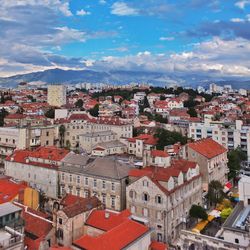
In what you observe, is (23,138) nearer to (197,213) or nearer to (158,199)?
(158,199)

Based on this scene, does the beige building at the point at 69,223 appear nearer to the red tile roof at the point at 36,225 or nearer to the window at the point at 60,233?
the window at the point at 60,233

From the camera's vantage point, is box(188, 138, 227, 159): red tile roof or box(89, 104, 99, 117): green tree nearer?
box(188, 138, 227, 159): red tile roof

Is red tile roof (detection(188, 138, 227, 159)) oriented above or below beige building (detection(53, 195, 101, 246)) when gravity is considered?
above

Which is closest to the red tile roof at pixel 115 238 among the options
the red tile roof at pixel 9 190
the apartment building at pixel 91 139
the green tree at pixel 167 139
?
the red tile roof at pixel 9 190

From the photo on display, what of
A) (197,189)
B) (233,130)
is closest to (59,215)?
(197,189)

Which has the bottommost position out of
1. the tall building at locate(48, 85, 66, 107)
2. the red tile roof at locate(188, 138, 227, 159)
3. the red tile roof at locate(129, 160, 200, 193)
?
the red tile roof at locate(129, 160, 200, 193)

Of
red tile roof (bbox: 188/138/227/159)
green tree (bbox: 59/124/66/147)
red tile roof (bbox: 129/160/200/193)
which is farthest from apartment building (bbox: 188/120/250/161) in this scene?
green tree (bbox: 59/124/66/147)

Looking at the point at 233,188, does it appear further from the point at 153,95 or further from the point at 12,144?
the point at 153,95

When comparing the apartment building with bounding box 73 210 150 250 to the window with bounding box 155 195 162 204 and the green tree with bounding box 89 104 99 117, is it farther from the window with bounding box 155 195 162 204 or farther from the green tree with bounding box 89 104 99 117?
the green tree with bounding box 89 104 99 117
